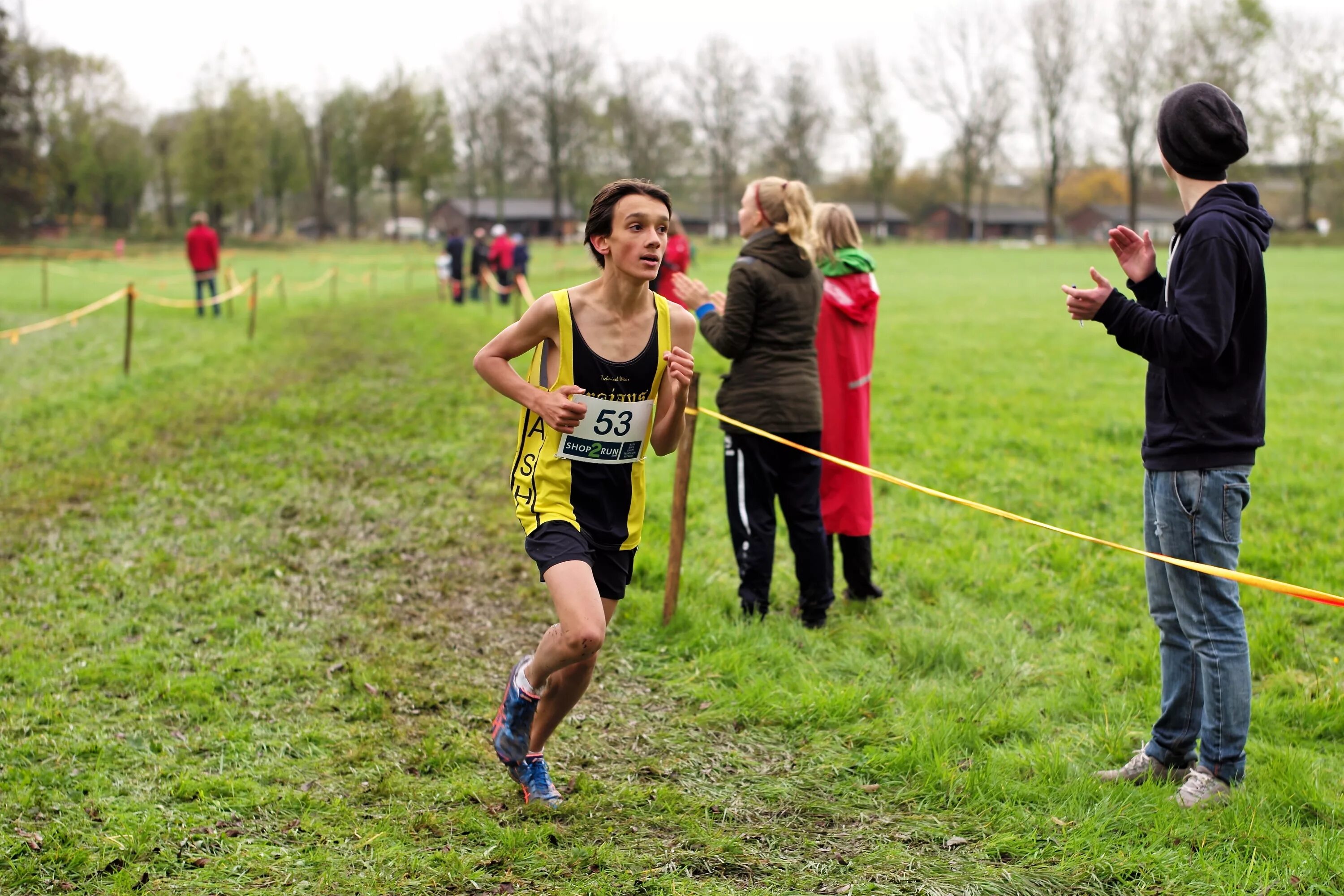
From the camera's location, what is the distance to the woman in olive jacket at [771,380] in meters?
5.41

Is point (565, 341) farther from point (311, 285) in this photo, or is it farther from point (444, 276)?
point (311, 285)

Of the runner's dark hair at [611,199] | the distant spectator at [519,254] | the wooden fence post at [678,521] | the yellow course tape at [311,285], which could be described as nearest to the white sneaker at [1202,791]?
the wooden fence post at [678,521]

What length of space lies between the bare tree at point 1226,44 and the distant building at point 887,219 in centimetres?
3220

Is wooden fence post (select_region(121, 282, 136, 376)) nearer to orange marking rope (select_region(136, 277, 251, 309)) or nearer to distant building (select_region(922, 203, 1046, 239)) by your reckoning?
orange marking rope (select_region(136, 277, 251, 309))

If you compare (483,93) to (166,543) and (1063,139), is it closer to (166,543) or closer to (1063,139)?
(1063,139)

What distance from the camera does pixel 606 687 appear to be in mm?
5000

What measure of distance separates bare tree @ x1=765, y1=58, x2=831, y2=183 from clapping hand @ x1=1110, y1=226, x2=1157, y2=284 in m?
74.4

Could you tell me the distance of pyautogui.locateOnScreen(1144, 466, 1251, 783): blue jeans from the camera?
361 centimetres

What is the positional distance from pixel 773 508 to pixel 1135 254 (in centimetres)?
232

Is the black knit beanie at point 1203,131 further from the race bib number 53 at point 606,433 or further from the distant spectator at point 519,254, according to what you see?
the distant spectator at point 519,254

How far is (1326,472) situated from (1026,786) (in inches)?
252

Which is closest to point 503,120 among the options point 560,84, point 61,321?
point 560,84

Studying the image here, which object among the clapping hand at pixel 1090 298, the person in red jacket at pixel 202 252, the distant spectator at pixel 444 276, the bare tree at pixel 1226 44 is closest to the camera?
the clapping hand at pixel 1090 298

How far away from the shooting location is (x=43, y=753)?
4.12 meters
